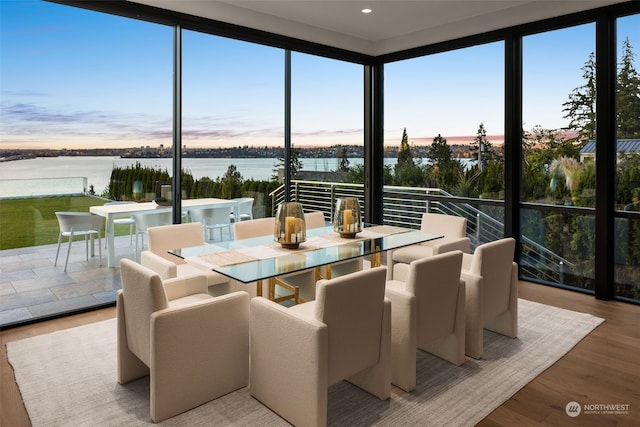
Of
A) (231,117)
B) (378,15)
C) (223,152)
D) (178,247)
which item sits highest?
(378,15)

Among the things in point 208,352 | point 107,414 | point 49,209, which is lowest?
point 107,414

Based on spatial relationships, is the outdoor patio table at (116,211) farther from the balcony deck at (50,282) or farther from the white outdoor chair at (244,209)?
the white outdoor chair at (244,209)

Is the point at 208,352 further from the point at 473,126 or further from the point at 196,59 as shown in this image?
the point at 473,126

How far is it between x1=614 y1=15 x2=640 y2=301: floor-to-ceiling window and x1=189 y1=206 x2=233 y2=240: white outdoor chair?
12.7 ft

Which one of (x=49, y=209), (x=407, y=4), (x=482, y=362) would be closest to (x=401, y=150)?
(x=407, y=4)

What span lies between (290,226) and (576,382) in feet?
6.75

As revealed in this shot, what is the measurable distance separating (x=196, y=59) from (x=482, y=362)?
12.4 feet

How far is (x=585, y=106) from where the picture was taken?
4.44 meters

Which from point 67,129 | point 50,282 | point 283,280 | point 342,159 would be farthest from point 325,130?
point 50,282

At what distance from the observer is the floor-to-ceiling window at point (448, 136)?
5.24 metres

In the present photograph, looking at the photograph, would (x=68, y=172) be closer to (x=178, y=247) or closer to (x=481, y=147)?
(x=178, y=247)

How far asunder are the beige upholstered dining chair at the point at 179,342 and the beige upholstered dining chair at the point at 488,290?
149 cm

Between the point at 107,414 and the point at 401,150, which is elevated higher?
the point at 401,150

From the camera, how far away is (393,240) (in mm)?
3596
